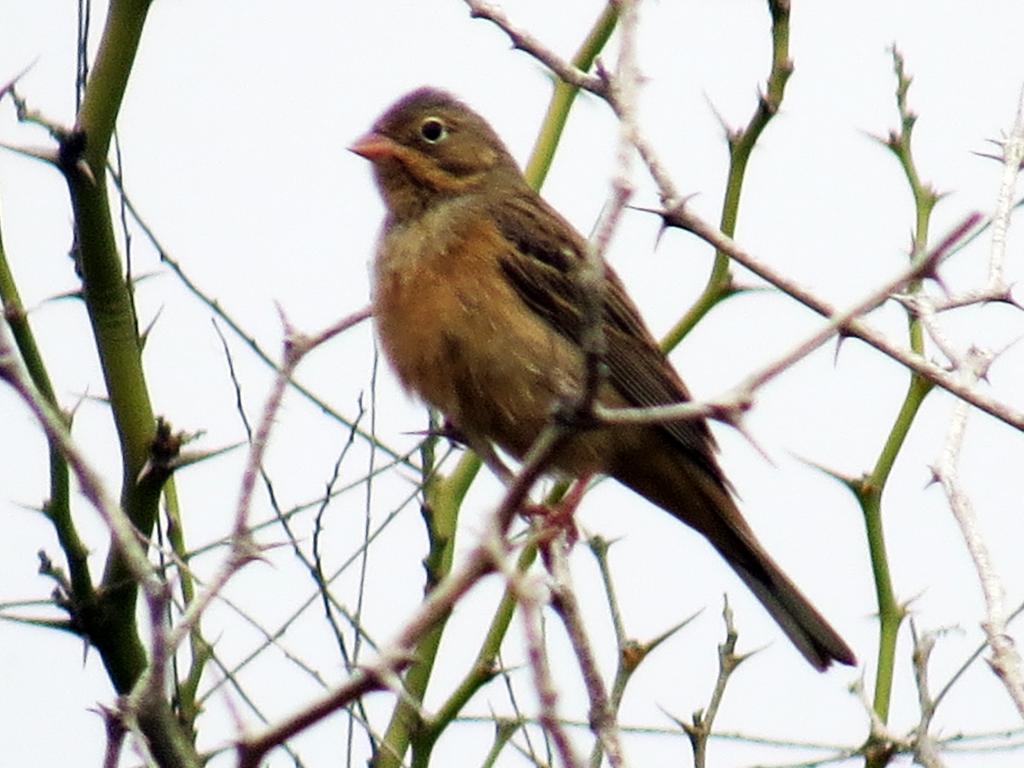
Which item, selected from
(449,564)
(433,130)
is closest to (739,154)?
(449,564)

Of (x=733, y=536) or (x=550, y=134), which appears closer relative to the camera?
(x=550, y=134)

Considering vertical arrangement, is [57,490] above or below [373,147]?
below

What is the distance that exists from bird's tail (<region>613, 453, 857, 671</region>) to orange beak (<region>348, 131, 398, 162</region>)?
1.54 metres

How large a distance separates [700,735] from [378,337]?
2.45 m

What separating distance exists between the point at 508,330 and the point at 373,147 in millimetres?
1057

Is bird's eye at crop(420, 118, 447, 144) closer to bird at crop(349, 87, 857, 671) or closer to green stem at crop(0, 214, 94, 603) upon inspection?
bird at crop(349, 87, 857, 671)

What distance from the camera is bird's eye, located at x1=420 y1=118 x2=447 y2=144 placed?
7.04 metres

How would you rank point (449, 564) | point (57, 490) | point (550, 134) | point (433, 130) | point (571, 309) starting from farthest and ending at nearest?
point (433, 130), point (571, 309), point (550, 134), point (449, 564), point (57, 490)

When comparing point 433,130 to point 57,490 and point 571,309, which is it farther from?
point 57,490

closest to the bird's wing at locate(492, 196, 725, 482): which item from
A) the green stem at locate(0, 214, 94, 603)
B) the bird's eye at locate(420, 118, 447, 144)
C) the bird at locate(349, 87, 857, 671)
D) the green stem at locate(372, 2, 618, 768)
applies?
the bird at locate(349, 87, 857, 671)

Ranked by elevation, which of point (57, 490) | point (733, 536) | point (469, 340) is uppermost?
point (469, 340)

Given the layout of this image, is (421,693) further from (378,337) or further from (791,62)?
(791,62)

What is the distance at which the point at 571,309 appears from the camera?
6523 mm

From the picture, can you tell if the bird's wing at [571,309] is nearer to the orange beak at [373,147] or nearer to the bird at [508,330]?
the bird at [508,330]
